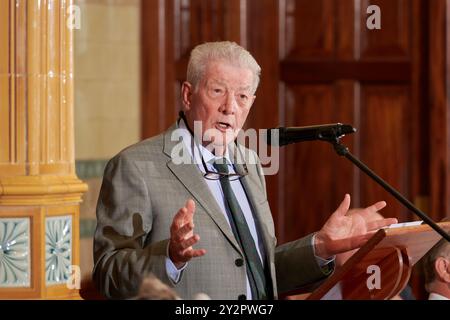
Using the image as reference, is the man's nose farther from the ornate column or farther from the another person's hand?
the ornate column

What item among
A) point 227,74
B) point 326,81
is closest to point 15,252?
point 227,74

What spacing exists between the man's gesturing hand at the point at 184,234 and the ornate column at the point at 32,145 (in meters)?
1.13

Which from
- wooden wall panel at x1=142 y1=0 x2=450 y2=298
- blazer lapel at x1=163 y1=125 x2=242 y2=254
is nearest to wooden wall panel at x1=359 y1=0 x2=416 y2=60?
wooden wall panel at x1=142 y1=0 x2=450 y2=298

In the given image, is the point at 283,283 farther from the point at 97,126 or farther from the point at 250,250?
the point at 97,126

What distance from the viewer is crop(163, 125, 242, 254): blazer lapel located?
284 centimetres

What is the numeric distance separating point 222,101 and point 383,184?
60 centimetres

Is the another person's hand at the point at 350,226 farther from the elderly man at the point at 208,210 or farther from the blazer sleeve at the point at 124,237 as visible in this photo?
the blazer sleeve at the point at 124,237

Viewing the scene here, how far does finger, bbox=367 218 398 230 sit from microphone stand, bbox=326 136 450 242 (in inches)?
10.0

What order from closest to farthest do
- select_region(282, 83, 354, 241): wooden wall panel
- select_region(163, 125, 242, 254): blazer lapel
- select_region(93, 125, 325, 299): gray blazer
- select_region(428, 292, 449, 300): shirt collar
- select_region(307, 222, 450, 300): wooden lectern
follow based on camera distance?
select_region(307, 222, 450, 300): wooden lectern → select_region(93, 125, 325, 299): gray blazer → select_region(163, 125, 242, 254): blazer lapel → select_region(428, 292, 449, 300): shirt collar → select_region(282, 83, 354, 241): wooden wall panel

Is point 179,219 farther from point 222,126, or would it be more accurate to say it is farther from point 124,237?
point 222,126

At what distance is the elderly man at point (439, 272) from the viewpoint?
352 centimetres

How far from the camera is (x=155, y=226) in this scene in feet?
9.29

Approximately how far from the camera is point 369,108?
5902 mm
